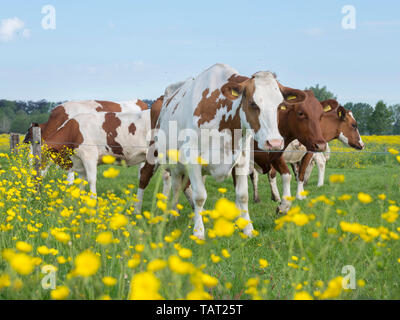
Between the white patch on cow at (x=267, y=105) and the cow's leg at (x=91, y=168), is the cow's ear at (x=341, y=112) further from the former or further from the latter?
the cow's leg at (x=91, y=168)

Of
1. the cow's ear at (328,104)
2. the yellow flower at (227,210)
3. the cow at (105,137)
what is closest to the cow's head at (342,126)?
the cow's ear at (328,104)

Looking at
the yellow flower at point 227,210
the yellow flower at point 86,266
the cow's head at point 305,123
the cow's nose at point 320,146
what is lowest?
the yellow flower at point 86,266

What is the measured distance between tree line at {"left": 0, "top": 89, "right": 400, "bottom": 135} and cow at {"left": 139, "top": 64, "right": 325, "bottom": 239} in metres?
15.4

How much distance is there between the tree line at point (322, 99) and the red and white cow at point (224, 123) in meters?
15.3

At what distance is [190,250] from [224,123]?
2182mm

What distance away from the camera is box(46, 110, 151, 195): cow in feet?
27.4

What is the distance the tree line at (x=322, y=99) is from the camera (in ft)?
199

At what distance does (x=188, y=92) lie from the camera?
552cm

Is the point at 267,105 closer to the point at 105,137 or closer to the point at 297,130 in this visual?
the point at 297,130

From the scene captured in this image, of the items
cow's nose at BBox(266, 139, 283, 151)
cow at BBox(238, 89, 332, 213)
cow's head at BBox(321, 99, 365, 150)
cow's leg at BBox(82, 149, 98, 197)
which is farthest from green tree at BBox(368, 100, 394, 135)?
cow's nose at BBox(266, 139, 283, 151)

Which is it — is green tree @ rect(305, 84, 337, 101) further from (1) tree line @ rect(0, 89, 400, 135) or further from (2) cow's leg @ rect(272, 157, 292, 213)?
(2) cow's leg @ rect(272, 157, 292, 213)

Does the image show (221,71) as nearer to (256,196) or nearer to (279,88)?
(279,88)

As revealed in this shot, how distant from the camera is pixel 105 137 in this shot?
848 centimetres

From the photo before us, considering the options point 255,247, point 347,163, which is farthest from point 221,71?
point 347,163
